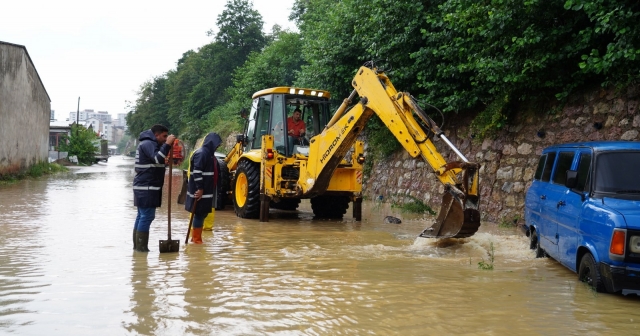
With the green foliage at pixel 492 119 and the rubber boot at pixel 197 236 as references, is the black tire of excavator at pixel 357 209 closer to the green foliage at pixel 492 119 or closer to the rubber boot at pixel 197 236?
the green foliage at pixel 492 119

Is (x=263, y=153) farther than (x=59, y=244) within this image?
Yes

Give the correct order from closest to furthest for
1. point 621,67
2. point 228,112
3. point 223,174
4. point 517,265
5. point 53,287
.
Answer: point 53,287
point 517,265
point 621,67
point 223,174
point 228,112

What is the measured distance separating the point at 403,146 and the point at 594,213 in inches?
186

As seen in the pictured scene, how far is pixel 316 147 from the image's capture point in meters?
12.6

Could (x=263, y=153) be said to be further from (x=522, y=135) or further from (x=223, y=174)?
(x=522, y=135)

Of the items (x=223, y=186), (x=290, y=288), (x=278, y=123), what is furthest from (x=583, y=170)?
(x=223, y=186)

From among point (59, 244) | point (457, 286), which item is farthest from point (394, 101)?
point (59, 244)

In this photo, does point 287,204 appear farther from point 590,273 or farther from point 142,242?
point 590,273


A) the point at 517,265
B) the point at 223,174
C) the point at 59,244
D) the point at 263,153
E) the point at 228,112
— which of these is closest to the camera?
the point at 517,265

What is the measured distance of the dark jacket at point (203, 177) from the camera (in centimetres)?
971

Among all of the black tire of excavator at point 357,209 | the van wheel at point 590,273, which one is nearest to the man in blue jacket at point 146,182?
the van wheel at point 590,273

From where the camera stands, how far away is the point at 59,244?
9422 mm

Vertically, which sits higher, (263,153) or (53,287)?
(263,153)

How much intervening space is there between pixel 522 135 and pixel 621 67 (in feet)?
10.6
